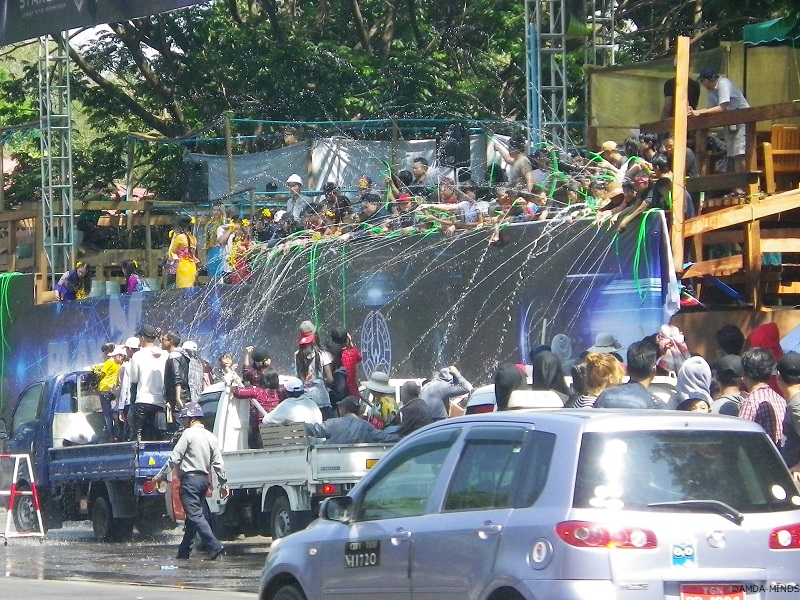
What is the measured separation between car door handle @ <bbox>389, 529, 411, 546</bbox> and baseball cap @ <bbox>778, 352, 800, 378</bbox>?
2963mm

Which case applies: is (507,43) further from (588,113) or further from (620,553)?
(620,553)

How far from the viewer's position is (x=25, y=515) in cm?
1742

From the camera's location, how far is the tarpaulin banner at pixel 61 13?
71.4 feet

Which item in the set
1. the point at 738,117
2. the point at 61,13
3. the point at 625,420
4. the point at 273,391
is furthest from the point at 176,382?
the point at 625,420

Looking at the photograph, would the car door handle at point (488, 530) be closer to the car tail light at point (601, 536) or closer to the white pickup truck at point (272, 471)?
the car tail light at point (601, 536)

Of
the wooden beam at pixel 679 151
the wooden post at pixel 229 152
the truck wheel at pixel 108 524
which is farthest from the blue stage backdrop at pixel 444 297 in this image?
the truck wheel at pixel 108 524

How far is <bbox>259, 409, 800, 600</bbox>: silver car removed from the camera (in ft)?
20.2

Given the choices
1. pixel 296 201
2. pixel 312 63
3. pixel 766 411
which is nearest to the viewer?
pixel 766 411

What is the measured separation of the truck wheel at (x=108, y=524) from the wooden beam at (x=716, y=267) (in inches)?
264

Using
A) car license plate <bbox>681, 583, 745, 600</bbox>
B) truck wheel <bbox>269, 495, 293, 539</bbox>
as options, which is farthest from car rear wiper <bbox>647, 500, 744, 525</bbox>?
truck wheel <bbox>269, 495, 293, 539</bbox>

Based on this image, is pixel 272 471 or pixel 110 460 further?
pixel 110 460

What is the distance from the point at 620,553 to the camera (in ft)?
20.0

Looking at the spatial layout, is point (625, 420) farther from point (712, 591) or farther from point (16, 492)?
point (16, 492)

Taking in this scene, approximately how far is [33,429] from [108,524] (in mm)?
1942
